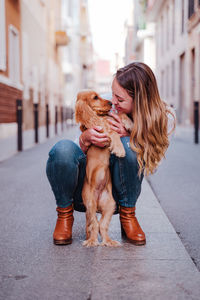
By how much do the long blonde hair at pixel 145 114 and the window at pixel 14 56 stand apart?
1077 cm

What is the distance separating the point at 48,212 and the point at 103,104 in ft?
4.25

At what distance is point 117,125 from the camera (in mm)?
2346

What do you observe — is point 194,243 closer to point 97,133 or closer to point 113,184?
point 113,184

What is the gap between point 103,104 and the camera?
7.49ft

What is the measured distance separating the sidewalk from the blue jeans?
264 millimetres

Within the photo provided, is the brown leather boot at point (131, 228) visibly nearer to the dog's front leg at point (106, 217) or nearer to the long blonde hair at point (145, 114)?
the dog's front leg at point (106, 217)

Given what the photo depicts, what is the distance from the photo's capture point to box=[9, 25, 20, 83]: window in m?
12.9

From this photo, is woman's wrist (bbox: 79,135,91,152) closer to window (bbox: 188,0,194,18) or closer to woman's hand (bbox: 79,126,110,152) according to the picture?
woman's hand (bbox: 79,126,110,152)

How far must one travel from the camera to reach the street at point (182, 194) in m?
2.70

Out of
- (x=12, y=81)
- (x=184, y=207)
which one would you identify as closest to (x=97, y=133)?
(x=184, y=207)

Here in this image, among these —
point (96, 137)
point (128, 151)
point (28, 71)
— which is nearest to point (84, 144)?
point (96, 137)

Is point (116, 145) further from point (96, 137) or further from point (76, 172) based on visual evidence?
point (76, 172)

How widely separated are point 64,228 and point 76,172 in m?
0.33

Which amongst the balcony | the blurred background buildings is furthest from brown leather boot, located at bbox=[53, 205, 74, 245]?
the balcony
